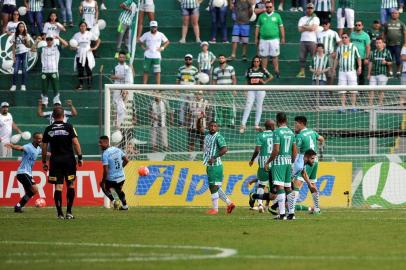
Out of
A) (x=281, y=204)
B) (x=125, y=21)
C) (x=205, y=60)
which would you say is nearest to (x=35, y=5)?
(x=125, y=21)

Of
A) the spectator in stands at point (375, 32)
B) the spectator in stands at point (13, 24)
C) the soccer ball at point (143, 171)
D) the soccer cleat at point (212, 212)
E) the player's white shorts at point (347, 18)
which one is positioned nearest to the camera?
the soccer cleat at point (212, 212)

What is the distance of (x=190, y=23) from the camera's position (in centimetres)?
3681

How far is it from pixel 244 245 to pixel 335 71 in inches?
705

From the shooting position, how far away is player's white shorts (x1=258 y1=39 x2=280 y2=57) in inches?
1348

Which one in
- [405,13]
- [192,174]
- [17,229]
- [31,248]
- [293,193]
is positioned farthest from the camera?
Answer: [405,13]

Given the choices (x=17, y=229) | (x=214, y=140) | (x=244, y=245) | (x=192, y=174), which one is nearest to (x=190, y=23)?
(x=192, y=174)

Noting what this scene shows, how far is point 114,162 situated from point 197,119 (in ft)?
11.1

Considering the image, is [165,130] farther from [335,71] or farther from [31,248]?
[31,248]

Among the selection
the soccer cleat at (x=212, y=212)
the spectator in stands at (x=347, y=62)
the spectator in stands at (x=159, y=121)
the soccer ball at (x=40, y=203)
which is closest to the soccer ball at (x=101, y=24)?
the spectator in stands at (x=159, y=121)

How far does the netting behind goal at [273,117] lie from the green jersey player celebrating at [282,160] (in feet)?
21.3

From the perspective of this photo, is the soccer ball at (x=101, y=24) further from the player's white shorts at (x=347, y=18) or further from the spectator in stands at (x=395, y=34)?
the spectator in stands at (x=395, y=34)

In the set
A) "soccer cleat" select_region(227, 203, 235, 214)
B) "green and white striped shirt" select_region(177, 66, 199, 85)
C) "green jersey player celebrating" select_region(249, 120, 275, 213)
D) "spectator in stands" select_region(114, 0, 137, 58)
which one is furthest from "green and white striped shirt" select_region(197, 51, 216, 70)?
"soccer cleat" select_region(227, 203, 235, 214)

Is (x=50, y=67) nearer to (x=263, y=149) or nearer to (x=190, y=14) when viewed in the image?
(x=190, y=14)

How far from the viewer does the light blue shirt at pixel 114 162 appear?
2667 cm
